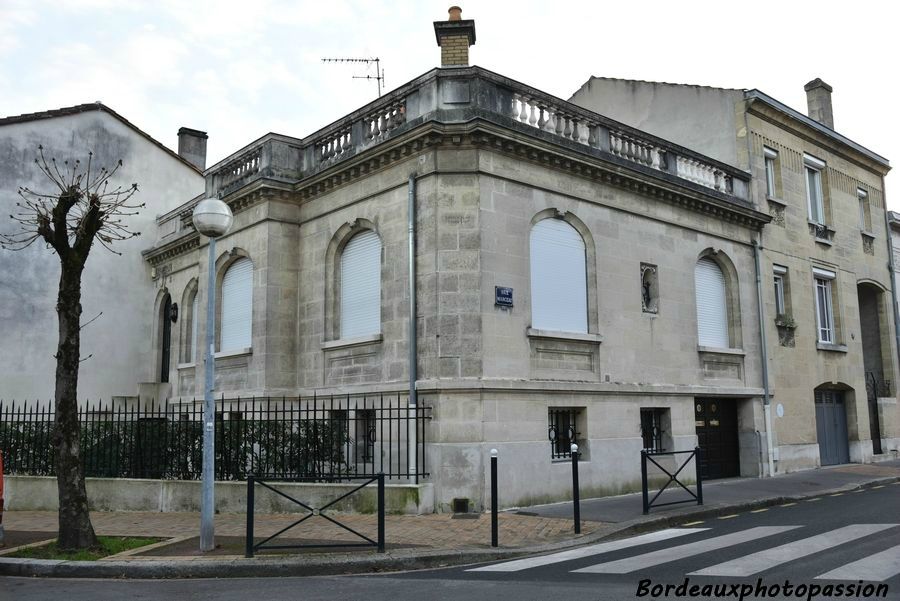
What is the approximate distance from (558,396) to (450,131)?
4.90m

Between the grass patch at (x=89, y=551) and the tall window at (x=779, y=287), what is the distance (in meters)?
15.8

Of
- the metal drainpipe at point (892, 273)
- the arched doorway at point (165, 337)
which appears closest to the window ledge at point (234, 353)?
the arched doorway at point (165, 337)

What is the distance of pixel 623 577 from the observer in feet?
23.5

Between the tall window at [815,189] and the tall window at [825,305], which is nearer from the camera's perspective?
the tall window at [825,305]

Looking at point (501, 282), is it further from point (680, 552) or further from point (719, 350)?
point (719, 350)

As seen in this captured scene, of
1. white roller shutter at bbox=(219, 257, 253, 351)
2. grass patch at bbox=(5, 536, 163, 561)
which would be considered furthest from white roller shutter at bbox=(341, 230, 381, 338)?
grass patch at bbox=(5, 536, 163, 561)

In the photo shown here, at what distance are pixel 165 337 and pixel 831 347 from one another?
18.6 meters

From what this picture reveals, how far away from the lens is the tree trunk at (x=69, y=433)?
29.7ft

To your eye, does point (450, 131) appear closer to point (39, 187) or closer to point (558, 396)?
point (558, 396)

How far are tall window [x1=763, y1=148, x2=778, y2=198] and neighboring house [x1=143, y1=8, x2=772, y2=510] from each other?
155 centimetres

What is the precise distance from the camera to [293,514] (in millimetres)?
11750

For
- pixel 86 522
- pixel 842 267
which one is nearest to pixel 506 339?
pixel 86 522

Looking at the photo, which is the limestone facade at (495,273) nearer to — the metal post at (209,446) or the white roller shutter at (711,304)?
the white roller shutter at (711,304)

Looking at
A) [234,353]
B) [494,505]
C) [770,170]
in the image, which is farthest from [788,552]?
[770,170]
